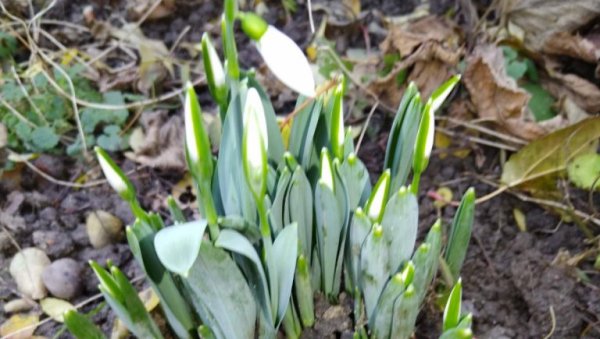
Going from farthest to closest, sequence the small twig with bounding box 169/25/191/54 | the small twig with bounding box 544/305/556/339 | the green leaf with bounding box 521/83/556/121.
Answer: the small twig with bounding box 169/25/191/54 → the green leaf with bounding box 521/83/556/121 → the small twig with bounding box 544/305/556/339

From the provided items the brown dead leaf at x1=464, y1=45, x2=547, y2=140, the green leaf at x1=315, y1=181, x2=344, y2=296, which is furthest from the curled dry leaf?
the green leaf at x1=315, y1=181, x2=344, y2=296

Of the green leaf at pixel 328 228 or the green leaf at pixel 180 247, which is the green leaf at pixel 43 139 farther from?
the green leaf at pixel 180 247

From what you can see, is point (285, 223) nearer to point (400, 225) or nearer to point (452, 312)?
point (400, 225)

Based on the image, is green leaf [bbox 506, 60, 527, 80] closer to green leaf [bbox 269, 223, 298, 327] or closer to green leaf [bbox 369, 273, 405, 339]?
green leaf [bbox 369, 273, 405, 339]

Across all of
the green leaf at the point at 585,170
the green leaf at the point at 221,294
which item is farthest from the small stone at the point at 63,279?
the green leaf at the point at 585,170

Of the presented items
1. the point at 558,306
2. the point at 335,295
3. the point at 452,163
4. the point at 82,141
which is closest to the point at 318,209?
the point at 335,295

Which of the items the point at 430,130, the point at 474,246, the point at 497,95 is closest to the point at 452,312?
the point at 430,130
